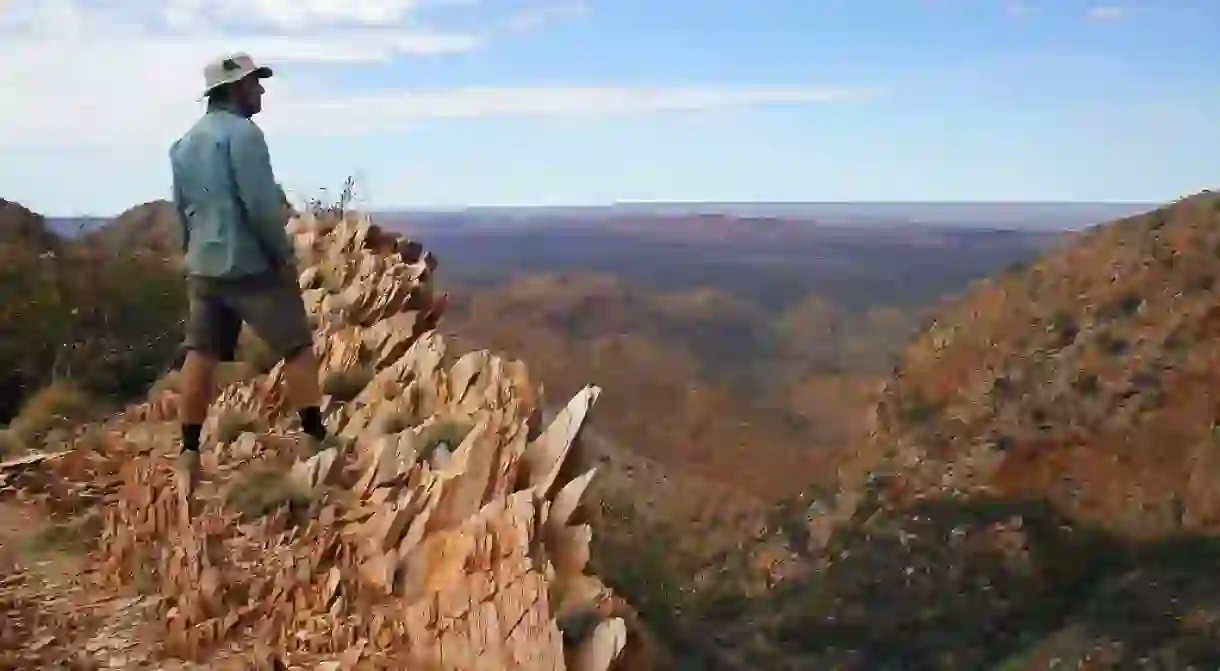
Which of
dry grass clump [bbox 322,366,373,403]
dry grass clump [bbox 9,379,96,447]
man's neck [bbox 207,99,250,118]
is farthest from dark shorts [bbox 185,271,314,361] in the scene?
dry grass clump [bbox 9,379,96,447]

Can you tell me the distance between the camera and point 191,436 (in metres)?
6.78

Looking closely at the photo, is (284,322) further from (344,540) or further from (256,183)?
(344,540)

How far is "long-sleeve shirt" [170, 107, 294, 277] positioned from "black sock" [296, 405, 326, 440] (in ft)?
3.90

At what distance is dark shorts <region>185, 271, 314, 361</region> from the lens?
21.3 feet

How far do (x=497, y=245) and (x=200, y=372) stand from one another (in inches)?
3646

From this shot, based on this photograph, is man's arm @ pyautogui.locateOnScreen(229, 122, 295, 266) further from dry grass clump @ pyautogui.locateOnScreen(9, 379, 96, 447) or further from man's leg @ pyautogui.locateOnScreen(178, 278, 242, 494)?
dry grass clump @ pyautogui.locateOnScreen(9, 379, 96, 447)

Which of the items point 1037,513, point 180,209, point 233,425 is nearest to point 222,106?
point 180,209

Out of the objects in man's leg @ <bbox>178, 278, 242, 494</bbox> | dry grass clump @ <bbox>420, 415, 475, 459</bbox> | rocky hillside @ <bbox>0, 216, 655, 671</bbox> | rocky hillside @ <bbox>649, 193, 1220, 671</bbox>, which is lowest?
rocky hillside @ <bbox>649, 193, 1220, 671</bbox>

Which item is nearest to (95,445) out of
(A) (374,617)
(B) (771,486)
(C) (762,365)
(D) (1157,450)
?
(A) (374,617)

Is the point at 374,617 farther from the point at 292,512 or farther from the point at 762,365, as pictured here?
the point at 762,365

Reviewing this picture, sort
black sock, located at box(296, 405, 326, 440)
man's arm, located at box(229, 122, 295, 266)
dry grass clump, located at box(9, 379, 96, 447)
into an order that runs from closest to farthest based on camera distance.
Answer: man's arm, located at box(229, 122, 295, 266) < black sock, located at box(296, 405, 326, 440) < dry grass clump, located at box(9, 379, 96, 447)

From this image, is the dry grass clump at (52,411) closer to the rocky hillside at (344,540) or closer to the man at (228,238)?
the rocky hillside at (344,540)

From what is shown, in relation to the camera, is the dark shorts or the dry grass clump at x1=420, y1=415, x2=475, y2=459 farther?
the dry grass clump at x1=420, y1=415, x2=475, y2=459

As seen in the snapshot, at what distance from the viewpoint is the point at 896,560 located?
2595 cm
